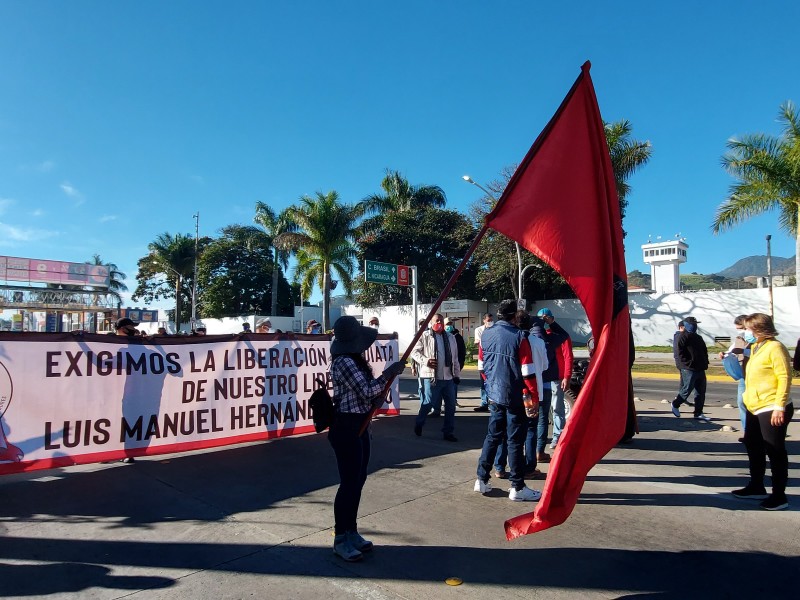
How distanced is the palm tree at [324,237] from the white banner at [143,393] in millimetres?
25023

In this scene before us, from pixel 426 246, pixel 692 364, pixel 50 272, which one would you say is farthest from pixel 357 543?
pixel 50 272

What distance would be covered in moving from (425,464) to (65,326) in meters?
46.2

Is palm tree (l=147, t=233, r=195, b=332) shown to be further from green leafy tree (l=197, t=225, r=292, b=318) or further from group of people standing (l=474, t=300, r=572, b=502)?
group of people standing (l=474, t=300, r=572, b=502)

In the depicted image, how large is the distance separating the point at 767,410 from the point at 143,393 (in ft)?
20.9

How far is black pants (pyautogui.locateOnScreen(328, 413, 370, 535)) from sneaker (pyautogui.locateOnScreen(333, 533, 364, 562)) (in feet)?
0.16

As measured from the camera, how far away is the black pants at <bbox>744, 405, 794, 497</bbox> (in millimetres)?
A: 4676

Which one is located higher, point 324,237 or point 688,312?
point 324,237

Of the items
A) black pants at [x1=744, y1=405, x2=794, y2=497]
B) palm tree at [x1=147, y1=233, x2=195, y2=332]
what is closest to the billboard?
palm tree at [x1=147, y1=233, x2=195, y2=332]

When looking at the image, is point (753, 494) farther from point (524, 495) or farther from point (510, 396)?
point (510, 396)

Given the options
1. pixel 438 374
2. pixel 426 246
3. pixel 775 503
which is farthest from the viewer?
pixel 426 246

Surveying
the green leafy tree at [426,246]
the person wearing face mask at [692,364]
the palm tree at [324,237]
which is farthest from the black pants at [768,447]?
the green leafy tree at [426,246]

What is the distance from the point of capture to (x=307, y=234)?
32875mm

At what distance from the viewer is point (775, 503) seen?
15.3 feet

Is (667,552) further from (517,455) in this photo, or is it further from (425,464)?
(425,464)
